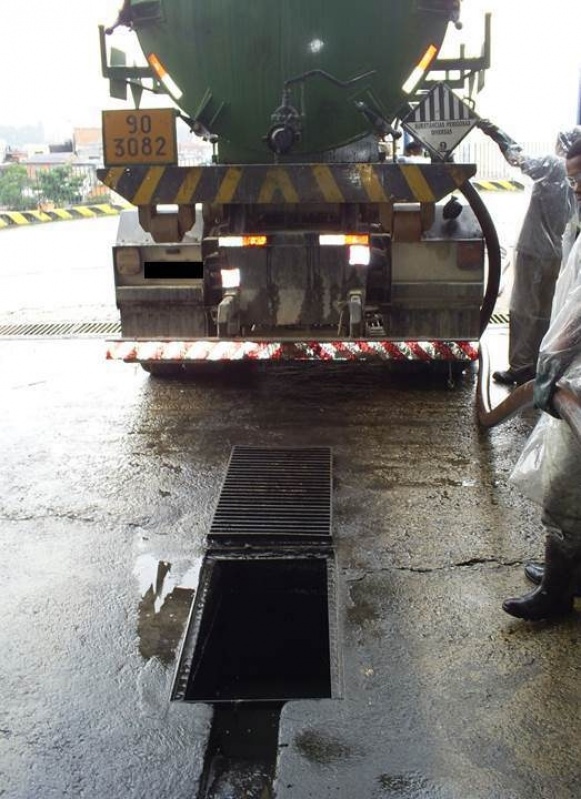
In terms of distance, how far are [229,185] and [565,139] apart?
87.5 inches

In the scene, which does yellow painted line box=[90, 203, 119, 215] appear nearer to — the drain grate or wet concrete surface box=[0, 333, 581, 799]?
the drain grate

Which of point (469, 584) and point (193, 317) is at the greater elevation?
point (193, 317)

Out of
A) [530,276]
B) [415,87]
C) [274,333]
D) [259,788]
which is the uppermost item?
[415,87]

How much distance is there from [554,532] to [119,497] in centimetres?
228

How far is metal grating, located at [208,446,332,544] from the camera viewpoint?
3891mm

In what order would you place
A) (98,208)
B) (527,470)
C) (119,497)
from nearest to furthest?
(527,470), (119,497), (98,208)

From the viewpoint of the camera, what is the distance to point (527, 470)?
129 inches

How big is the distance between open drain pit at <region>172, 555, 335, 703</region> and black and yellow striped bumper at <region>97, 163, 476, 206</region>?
252 centimetres

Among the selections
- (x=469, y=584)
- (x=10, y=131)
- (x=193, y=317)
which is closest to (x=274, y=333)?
(x=193, y=317)

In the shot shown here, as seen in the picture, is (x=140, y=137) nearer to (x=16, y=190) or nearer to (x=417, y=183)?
(x=417, y=183)

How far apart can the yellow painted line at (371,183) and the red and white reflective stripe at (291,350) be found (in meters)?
0.93

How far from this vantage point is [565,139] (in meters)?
5.32

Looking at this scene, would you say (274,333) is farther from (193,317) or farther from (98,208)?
(98,208)

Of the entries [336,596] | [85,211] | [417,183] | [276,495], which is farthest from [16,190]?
[336,596]
